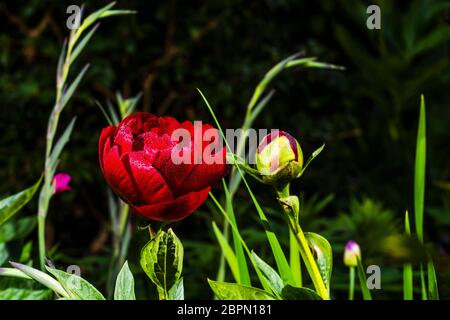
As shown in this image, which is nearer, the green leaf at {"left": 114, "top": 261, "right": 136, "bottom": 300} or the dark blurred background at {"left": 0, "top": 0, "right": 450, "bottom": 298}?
the green leaf at {"left": 114, "top": 261, "right": 136, "bottom": 300}

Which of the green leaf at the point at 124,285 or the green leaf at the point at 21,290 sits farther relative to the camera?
the green leaf at the point at 21,290

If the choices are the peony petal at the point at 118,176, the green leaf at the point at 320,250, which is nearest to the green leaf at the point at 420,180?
the green leaf at the point at 320,250

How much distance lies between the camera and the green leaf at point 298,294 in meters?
0.39

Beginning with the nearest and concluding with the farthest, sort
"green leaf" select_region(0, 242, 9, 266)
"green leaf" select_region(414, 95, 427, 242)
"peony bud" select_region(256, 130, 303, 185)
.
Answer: "peony bud" select_region(256, 130, 303, 185)
"green leaf" select_region(414, 95, 427, 242)
"green leaf" select_region(0, 242, 9, 266)

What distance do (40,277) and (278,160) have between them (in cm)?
15

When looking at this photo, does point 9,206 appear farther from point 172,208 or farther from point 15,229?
point 172,208

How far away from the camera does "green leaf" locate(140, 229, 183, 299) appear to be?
0.40 meters

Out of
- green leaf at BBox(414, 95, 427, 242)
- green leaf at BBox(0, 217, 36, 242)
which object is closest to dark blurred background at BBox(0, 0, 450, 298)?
green leaf at BBox(0, 217, 36, 242)

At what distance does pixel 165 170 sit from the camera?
386mm

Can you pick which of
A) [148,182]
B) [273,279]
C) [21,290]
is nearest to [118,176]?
[148,182]

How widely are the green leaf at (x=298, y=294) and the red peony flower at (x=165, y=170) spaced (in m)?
0.07

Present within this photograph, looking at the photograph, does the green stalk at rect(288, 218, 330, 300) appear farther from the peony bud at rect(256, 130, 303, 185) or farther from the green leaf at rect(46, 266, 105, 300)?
the green leaf at rect(46, 266, 105, 300)

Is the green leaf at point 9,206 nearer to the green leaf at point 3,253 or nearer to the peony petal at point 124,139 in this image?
the green leaf at point 3,253
